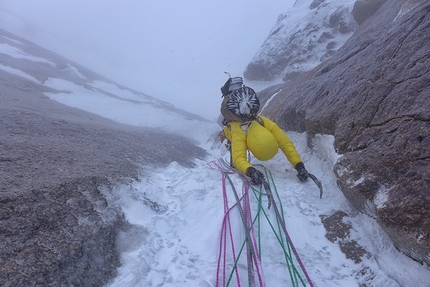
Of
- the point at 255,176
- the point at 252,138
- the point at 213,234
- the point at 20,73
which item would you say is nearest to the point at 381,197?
the point at 255,176

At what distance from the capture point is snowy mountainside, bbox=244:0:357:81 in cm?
1688

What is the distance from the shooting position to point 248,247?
2.44 metres

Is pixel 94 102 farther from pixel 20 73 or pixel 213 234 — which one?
pixel 213 234

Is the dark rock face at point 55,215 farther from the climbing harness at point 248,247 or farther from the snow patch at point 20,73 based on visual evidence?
the snow patch at point 20,73

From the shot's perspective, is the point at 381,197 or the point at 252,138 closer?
the point at 381,197

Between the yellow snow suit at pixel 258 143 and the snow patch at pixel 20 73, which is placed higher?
the yellow snow suit at pixel 258 143

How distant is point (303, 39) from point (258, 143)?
18849 mm

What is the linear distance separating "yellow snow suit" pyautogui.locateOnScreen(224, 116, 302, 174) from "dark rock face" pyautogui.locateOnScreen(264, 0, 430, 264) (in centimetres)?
73

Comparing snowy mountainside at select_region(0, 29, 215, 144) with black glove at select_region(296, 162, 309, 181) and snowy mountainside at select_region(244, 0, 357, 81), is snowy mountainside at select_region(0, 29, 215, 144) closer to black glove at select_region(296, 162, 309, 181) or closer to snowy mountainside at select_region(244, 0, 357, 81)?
snowy mountainside at select_region(244, 0, 357, 81)

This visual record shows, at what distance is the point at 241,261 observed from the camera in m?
2.37

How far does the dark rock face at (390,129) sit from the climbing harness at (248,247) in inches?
36.0

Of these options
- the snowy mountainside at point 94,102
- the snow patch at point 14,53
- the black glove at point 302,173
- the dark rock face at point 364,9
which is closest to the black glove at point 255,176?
the black glove at point 302,173

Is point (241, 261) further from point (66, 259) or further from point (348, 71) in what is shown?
point (348, 71)

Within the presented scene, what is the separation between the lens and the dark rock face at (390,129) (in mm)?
2143
